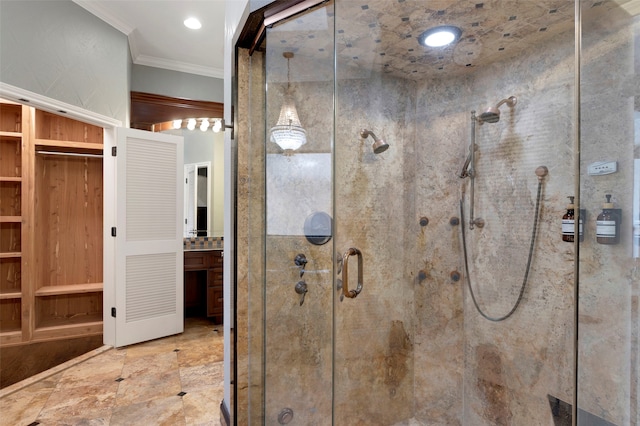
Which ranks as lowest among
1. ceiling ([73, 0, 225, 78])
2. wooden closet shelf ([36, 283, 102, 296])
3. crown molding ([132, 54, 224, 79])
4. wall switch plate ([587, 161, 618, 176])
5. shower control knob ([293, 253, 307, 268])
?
wooden closet shelf ([36, 283, 102, 296])

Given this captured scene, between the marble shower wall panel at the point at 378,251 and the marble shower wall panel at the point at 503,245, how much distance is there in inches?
4.1

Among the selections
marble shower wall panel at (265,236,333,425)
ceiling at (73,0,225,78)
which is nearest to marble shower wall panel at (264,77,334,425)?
marble shower wall panel at (265,236,333,425)

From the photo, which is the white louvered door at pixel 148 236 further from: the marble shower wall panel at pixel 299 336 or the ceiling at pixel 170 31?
the marble shower wall panel at pixel 299 336

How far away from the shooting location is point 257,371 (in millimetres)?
1736

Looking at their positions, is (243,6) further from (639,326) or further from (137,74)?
(137,74)

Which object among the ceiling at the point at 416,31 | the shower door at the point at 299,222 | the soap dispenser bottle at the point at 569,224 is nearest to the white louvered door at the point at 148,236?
the shower door at the point at 299,222

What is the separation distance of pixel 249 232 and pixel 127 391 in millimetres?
1611

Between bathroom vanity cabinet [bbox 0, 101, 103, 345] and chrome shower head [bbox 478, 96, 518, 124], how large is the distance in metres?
3.69

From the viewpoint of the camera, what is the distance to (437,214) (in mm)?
2096

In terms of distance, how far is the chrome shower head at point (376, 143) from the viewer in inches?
74.9

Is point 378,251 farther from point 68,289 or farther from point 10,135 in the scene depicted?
point 10,135

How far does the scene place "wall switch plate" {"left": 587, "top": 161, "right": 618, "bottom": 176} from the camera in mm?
1071

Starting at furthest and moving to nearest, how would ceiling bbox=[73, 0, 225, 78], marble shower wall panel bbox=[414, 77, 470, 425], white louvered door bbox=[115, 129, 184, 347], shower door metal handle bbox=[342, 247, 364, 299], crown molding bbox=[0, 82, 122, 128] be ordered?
white louvered door bbox=[115, 129, 184, 347] → ceiling bbox=[73, 0, 225, 78] → crown molding bbox=[0, 82, 122, 128] → marble shower wall panel bbox=[414, 77, 470, 425] → shower door metal handle bbox=[342, 247, 364, 299]

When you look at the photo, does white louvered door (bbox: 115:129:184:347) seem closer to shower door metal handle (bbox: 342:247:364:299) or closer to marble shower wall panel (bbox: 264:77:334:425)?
marble shower wall panel (bbox: 264:77:334:425)
